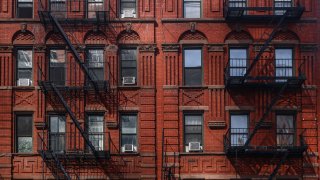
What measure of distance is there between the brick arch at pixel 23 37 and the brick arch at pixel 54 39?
27.0 inches

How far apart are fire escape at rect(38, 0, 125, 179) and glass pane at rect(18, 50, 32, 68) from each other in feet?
2.68

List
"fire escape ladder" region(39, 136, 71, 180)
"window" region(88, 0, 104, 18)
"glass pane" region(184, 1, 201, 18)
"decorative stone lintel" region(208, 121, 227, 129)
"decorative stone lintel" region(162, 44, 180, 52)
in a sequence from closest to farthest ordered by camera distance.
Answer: "fire escape ladder" region(39, 136, 71, 180), "decorative stone lintel" region(208, 121, 227, 129), "decorative stone lintel" region(162, 44, 180, 52), "window" region(88, 0, 104, 18), "glass pane" region(184, 1, 201, 18)

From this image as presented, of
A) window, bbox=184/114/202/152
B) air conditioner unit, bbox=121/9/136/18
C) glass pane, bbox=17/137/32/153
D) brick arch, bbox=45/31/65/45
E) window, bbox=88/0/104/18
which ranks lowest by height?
glass pane, bbox=17/137/32/153

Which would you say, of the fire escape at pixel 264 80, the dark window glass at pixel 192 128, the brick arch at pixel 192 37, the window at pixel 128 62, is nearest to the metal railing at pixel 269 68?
the fire escape at pixel 264 80

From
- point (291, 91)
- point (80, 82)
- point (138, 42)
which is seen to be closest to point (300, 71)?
point (291, 91)

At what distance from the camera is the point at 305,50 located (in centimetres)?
3319

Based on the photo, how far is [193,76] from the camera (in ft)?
109

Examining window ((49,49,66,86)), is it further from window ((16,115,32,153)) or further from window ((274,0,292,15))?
window ((274,0,292,15))

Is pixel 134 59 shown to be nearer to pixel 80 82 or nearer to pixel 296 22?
pixel 80 82

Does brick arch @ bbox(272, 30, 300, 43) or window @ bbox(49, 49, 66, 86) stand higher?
brick arch @ bbox(272, 30, 300, 43)

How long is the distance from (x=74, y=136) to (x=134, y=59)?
176 inches

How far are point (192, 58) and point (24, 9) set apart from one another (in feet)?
26.7

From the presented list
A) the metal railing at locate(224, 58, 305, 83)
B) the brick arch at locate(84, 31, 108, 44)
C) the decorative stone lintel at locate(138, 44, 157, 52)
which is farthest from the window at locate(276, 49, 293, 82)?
the brick arch at locate(84, 31, 108, 44)

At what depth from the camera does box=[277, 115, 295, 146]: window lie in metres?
32.8
